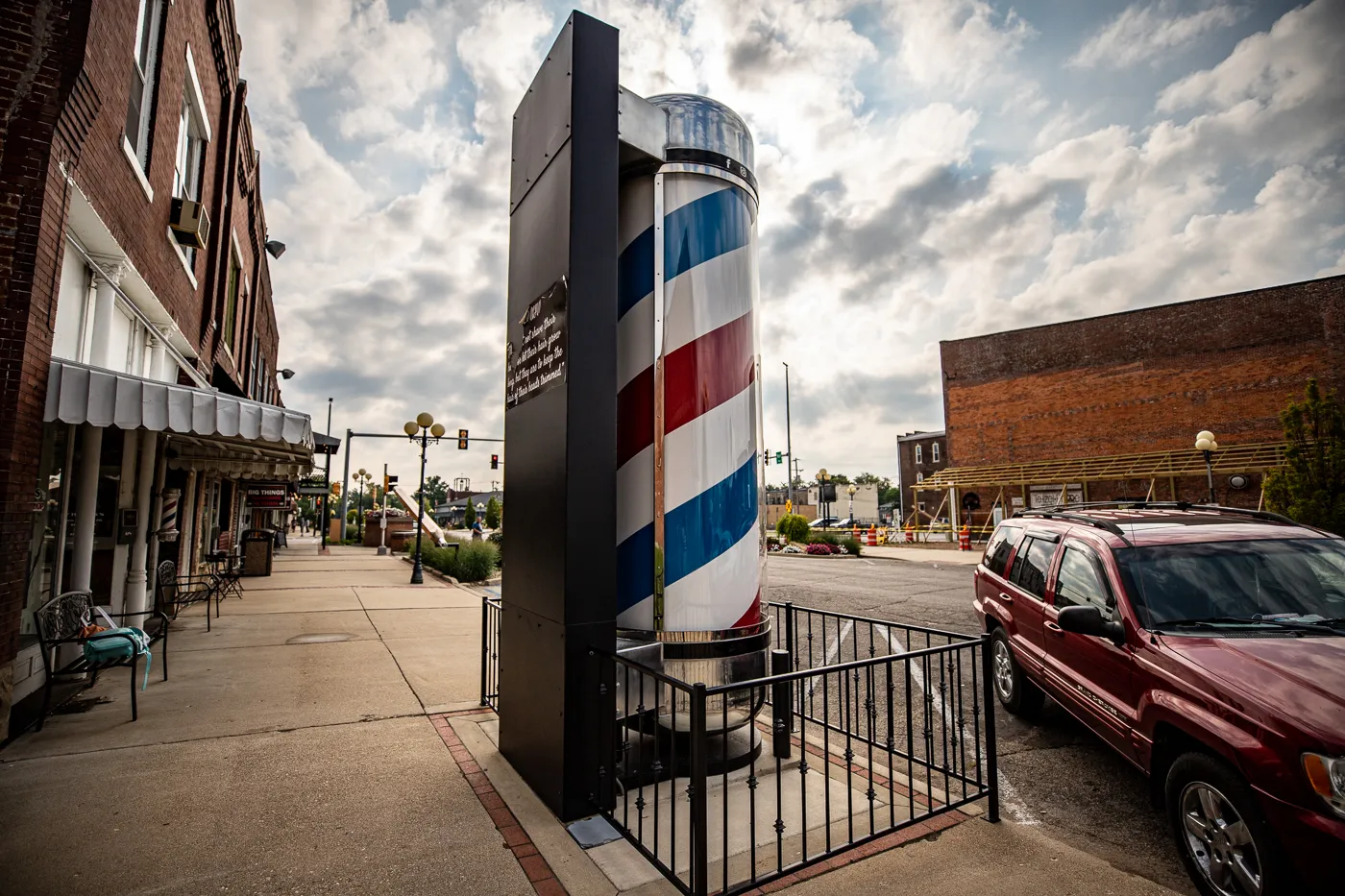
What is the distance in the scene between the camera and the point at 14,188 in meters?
4.86

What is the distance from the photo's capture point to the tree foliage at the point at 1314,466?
35.9 feet

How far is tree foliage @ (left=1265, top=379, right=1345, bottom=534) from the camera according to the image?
1095 cm

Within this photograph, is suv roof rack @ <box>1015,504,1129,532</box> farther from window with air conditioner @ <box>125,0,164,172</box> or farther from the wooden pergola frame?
the wooden pergola frame

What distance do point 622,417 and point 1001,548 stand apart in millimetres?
4422

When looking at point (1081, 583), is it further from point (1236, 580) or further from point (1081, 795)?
point (1081, 795)

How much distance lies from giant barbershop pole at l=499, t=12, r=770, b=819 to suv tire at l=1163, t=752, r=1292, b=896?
2011 mm

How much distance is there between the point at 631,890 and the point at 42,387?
18.4 feet

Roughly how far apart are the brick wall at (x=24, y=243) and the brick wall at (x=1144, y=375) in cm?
3745

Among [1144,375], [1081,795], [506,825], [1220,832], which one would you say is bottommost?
[1081,795]

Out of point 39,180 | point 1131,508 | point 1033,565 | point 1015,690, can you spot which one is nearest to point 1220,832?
point 1015,690

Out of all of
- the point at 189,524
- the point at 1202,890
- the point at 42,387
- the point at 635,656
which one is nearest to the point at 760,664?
the point at 635,656

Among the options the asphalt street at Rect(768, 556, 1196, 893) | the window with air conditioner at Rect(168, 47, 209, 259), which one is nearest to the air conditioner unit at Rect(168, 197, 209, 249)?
the window with air conditioner at Rect(168, 47, 209, 259)

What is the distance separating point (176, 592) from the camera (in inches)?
393

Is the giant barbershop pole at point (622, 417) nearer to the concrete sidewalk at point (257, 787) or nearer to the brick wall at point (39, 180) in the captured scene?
the concrete sidewalk at point (257, 787)
